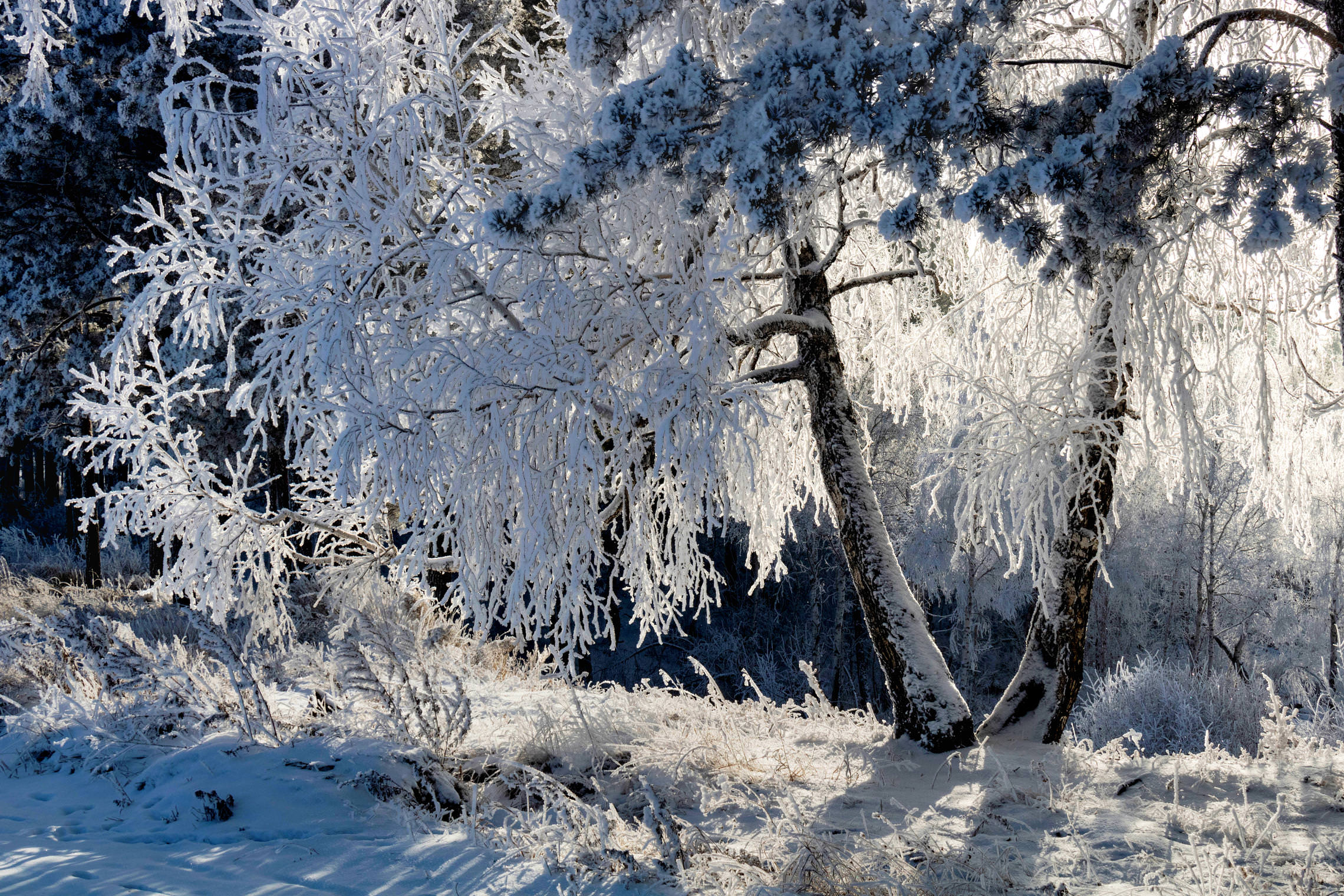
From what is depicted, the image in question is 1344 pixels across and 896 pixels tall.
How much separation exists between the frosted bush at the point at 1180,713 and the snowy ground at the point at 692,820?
4.35m

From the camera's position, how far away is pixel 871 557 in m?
5.91

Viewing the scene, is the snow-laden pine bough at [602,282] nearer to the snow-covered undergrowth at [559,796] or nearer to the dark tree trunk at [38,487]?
the snow-covered undergrowth at [559,796]

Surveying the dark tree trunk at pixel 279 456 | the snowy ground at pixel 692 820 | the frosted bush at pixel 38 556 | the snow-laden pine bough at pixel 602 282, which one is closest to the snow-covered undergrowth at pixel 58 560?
the frosted bush at pixel 38 556

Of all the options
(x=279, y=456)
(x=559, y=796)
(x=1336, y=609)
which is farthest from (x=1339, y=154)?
Result: (x=1336, y=609)

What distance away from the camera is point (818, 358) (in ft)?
20.0

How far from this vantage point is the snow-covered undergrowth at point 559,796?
3.49 meters

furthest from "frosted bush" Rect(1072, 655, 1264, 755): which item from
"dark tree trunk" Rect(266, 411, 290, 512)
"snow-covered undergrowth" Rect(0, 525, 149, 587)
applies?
"snow-covered undergrowth" Rect(0, 525, 149, 587)

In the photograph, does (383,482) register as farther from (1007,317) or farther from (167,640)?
(167,640)

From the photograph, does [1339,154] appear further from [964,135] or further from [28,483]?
[28,483]

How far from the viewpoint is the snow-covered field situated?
11.3ft

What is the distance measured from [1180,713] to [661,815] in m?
8.11

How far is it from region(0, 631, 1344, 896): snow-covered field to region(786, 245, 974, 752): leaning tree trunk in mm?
269

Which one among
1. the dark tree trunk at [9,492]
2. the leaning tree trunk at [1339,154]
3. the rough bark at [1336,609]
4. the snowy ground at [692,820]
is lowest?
the rough bark at [1336,609]

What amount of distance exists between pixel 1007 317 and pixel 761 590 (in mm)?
17202
